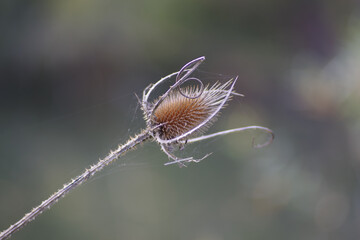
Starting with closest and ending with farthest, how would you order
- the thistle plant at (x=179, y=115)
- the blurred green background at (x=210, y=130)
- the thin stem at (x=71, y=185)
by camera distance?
the thin stem at (x=71, y=185), the thistle plant at (x=179, y=115), the blurred green background at (x=210, y=130)

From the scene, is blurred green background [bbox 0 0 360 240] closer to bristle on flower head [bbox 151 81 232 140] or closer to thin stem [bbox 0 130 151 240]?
bristle on flower head [bbox 151 81 232 140]

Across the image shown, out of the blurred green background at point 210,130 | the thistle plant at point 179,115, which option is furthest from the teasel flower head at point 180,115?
the blurred green background at point 210,130

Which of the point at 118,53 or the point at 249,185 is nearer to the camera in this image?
the point at 249,185

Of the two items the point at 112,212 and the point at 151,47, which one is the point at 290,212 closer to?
the point at 112,212

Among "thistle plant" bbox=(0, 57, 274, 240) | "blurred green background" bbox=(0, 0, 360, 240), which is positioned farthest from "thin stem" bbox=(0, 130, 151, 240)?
"blurred green background" bbox=(0, 0, 360, 240)

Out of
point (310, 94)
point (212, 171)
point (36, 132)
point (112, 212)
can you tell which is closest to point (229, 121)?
point (212, 171)

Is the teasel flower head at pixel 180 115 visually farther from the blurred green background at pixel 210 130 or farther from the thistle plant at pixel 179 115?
the blurred green background at pixel 210 130

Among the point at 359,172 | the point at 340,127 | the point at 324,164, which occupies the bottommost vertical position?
the point at 359,172
